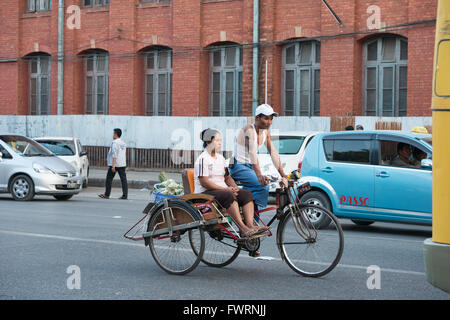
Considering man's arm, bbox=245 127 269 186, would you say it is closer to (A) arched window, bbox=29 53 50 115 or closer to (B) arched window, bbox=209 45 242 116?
(B) arched window, bbox=209 45 242 116

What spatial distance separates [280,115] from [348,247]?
15.5m

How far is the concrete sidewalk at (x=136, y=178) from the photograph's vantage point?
74.4 feet

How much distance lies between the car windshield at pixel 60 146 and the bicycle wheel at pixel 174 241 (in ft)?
44.8

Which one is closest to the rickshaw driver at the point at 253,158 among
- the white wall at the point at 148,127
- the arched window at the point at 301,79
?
the white wall at the point at 148,127

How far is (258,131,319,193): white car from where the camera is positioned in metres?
16.9

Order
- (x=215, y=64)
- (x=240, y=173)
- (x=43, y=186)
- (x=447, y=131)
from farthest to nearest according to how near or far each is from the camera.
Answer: (x=215, y=64), (x=43, y=186), (x=240, y=173), (x=447, y=131)

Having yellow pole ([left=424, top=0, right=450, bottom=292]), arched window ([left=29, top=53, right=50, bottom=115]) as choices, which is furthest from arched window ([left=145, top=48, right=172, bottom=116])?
yellow pole ([left=424, top=0, right=450, bottom=292])

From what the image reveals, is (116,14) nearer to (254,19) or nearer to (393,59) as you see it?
(254,19)

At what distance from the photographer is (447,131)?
17.8 feet

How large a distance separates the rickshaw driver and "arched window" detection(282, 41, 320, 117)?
1683 cm

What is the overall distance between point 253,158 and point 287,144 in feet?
32.3

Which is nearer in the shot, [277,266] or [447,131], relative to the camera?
[447,131]

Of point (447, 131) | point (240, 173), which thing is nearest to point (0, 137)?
point (240, 173)

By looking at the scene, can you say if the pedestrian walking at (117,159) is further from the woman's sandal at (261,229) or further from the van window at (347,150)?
the woman's sandal at (261,229)
